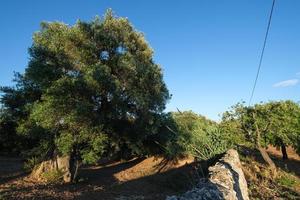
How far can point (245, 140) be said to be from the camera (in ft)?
78.2

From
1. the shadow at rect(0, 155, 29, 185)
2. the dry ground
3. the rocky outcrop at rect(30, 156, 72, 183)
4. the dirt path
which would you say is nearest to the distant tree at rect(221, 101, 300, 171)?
the dry ground

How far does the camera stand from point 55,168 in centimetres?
2116

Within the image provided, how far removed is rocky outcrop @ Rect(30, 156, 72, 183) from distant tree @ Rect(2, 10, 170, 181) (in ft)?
3.12

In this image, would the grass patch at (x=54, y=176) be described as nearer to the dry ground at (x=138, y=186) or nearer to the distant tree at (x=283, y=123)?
the dry ground at (x=138, y=186)

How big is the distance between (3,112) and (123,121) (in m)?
8.12

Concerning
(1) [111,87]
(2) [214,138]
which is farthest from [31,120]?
(2) [214,138]

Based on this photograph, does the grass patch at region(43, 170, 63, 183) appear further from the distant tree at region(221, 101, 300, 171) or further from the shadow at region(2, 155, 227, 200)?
the distant tree at region(221, 101, 300, 171)

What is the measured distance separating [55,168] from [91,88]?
6764mm

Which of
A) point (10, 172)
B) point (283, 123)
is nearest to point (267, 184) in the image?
point (283, 123)

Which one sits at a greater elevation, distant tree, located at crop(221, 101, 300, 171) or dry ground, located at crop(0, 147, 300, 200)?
distant tree, located at crop(221, 101, 300, 171)

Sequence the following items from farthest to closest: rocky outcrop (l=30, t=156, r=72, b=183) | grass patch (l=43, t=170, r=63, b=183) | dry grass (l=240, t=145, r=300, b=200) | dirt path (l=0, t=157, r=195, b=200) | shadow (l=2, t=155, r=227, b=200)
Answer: rocky outcrop (l=30, t=156, r=72, b=183) → grass patch (l=43, t=170, r=63, b=183) → dry grass (l=240, t=145, r=300, b=200) → dirt path (l=0, t=157, r=195, b=200) → shadow (l=2, t=155, r=227, b=200)

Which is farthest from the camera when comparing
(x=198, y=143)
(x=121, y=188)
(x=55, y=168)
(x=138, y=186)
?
(x=198, y=143)

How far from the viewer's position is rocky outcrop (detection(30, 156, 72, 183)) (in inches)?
792

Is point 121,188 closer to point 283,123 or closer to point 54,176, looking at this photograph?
point 54,176
